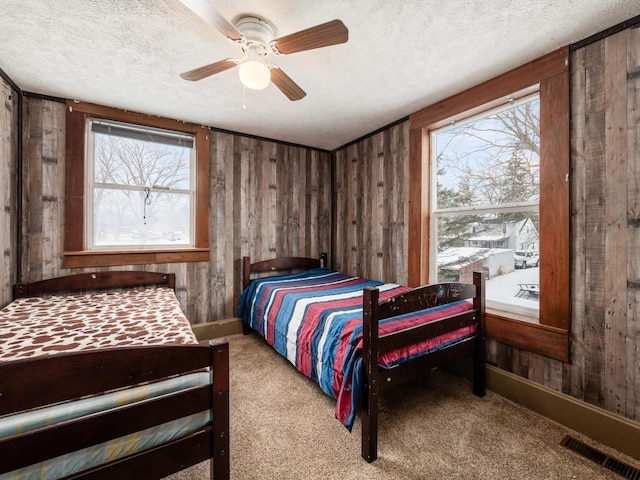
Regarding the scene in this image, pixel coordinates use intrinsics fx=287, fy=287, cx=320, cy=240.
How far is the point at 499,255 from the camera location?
7.54ft

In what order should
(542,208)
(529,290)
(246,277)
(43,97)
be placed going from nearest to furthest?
(542,208) → (529,290) → (43,97) → (246,277)

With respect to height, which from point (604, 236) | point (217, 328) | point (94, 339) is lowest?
point (217, 328)

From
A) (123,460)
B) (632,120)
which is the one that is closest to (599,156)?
(632,120)

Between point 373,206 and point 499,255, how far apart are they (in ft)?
4.88

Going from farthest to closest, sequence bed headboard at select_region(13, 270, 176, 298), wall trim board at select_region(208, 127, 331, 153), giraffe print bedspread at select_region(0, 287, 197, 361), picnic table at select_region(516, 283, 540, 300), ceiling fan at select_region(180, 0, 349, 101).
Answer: wall trim board at select_region(208, 127, 331, 153) → bed headboard at select_region(13, 270, 176, 298) → picnic table at select_region(516, 283, 540, 300) → giraffe print bedspread at select_region(0, 287, 197, 361) → ceiling fan at select_region(180, 0, 349, 101)

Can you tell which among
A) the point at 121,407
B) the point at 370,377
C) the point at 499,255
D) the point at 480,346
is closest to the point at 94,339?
the point at 121,407

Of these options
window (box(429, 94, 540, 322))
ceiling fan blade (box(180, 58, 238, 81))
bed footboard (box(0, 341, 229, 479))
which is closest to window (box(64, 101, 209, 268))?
ceiling fan blade (box(180, 58, 238, 81))

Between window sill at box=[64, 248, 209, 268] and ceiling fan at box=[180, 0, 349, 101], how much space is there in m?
1.83

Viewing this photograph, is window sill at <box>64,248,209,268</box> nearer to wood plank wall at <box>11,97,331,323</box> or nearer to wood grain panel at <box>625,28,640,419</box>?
wood plank wall at <box>11,97,331,323</box>

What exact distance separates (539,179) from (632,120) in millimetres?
521

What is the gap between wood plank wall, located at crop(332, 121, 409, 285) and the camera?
10.1 feet

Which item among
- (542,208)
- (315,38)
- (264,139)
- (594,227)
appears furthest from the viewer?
(264,139)

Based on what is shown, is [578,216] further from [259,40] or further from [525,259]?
[259,40]

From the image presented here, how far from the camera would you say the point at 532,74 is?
2.00 meters
